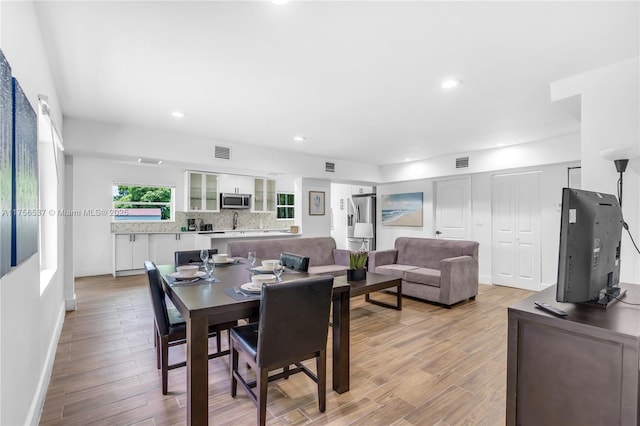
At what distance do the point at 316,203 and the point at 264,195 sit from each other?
5.25 ft

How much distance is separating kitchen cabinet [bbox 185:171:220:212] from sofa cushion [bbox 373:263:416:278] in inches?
155

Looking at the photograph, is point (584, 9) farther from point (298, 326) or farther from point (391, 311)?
point (391, 311)

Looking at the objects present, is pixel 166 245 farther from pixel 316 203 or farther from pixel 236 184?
pixel 316 203

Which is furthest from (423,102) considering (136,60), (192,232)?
(192,232)

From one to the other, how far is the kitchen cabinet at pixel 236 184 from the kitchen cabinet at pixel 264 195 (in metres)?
0.15

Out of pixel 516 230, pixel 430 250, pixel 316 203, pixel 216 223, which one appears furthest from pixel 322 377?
pixel 216 223

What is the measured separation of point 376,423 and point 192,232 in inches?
231

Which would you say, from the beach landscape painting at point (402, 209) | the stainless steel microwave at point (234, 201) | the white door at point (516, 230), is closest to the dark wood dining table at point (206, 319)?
the white door at point (516, 230)

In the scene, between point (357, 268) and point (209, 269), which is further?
point (357, 268)

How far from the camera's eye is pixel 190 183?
6.52m

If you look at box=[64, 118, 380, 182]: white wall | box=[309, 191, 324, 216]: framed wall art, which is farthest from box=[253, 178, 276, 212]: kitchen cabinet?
box=[64, 118, 380, 182]: white wall

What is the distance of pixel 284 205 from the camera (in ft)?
28.2

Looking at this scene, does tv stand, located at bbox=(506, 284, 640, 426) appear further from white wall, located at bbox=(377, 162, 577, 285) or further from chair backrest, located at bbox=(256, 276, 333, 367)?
white wall, located at bbox=(377, 162, 577, 285)

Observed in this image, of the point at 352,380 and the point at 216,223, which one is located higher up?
the point at 216,223
